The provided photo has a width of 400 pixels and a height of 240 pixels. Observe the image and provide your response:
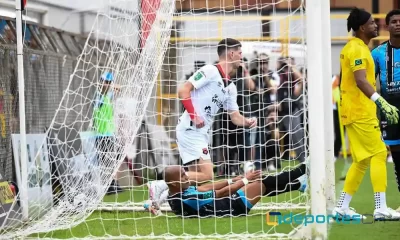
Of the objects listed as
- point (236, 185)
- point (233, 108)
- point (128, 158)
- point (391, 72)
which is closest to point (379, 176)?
point (391, 72)

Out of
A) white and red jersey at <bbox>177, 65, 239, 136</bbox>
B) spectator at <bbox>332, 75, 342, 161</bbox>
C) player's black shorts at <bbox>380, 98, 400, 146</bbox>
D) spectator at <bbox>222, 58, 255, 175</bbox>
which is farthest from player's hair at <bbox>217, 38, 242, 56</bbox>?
spectator at <bbox>332, 75, 342, 161</bbox>

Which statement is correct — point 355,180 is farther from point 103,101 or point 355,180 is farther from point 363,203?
point 103,101

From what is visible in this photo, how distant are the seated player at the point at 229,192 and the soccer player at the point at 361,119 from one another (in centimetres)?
53

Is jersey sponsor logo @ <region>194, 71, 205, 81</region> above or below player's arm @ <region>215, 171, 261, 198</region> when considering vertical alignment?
above

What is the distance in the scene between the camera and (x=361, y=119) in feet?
27.4

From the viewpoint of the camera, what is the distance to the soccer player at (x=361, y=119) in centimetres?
835

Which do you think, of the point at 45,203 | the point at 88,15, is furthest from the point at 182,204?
the point at 88,15

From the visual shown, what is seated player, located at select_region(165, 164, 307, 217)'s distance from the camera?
851 centimetres

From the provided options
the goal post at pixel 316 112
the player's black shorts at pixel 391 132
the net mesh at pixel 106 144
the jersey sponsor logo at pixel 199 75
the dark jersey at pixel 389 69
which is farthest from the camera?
the jersey sponsor logo at pixel 199 75

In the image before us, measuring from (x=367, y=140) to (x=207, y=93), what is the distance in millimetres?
1885

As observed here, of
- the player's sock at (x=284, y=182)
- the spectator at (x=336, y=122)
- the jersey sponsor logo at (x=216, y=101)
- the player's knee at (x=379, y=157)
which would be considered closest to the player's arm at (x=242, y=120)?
the jersey sponsor logo at (x=216, y=101)

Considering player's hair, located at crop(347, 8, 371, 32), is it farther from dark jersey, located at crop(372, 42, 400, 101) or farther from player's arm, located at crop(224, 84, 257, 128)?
player's arm, located at crop(224, 84, 257, 128)

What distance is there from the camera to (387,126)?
8992 millimetres

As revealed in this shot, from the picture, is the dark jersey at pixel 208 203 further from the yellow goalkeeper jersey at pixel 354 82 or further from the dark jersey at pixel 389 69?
the dark jersey at pixel 389 69
